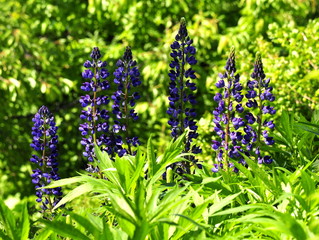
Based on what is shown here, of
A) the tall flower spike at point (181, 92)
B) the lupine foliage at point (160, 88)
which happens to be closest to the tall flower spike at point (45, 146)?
the lupine foliage at point (160, 88)

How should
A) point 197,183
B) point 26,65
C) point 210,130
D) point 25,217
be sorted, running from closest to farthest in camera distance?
point 25,217 → point 197,183 → point 210,130 → point 26,65

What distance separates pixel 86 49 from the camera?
24.5ft

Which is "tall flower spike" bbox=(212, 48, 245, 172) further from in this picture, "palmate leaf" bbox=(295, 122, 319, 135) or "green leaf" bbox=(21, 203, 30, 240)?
"green leaf" bbox=(21, 203, 30, 240)

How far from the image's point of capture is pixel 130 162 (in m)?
2.74

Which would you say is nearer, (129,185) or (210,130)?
(129,185)

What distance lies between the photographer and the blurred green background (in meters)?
6.79

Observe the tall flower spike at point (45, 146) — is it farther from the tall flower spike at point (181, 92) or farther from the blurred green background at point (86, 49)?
the blurred green background at point (86, 49)

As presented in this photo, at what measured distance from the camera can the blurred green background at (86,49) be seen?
6.79m

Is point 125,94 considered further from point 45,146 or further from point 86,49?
point 86,49

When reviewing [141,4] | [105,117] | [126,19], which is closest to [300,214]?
[105,117]

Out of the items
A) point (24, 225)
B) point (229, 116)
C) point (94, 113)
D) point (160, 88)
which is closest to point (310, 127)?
point (229, 116)

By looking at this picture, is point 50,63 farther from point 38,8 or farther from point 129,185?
point 129,185

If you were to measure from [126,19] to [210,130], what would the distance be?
11.0 ft

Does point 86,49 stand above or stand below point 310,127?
above
